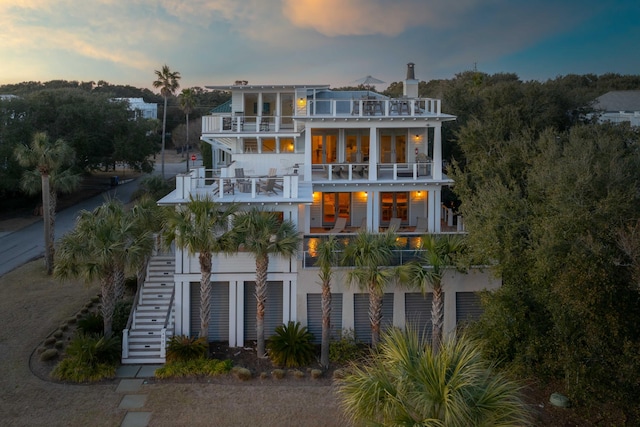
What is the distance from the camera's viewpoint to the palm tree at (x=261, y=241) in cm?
1605

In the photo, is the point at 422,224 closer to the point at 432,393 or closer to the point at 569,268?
the point at 569,268

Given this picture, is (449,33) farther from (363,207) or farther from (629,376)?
(629,376)

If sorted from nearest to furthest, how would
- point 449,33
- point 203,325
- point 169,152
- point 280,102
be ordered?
point 203,325 < point 280,102 < point 449,33 < point 169,152

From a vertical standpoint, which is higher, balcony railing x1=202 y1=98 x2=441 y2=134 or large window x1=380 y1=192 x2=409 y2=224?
balcony railing x1=202 y1=98 x2=441 y2=134

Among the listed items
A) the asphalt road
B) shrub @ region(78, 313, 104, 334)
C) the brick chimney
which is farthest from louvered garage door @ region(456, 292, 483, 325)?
the asphalt road

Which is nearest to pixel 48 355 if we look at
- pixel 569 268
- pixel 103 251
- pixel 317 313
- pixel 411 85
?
pixel 103 251

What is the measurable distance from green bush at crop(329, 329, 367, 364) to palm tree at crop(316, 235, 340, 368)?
1.54 feet

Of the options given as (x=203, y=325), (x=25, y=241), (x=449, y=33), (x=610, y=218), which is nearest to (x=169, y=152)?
(x=25, y=241)

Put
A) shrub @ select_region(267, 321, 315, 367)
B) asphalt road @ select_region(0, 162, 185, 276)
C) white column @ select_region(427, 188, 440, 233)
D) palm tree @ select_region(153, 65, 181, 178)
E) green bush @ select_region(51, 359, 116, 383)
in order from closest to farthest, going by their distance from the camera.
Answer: green bush @ select_region(51, 359, 116, 383) → shrub @ select_region(267, 321, 315, 367) → white column @ select_region(427, 188, 440, 233) → asphalt road @ select_region(0, 162, 185, 276) → palm tree @ select_region(153, 65, 181, 178)

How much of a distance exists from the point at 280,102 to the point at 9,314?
1482 centimetres

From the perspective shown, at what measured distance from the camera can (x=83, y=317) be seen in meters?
19.8

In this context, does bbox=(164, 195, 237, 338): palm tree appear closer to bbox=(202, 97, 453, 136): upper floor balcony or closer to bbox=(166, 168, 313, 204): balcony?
bbox=(166, 168, 313, 204): balcony

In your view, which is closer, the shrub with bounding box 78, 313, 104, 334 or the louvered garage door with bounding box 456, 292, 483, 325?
the shrub with bounding box 78, 313, 104, 334

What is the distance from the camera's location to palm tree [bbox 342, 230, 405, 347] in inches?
620
